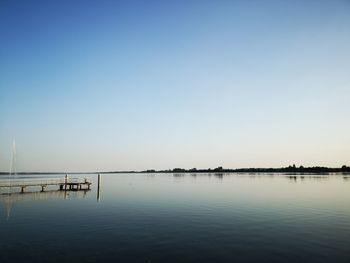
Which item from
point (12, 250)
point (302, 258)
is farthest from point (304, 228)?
point (12, 250)

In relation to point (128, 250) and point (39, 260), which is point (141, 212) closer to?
point (128, 250)

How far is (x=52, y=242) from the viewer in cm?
1927

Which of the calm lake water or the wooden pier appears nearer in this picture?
the calm lake water

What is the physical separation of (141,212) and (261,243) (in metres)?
17.9

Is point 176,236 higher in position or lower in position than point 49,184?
lower

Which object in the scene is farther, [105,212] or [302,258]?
[105,212]

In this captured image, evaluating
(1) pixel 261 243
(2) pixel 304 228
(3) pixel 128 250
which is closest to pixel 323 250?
(1) pixel 261 243

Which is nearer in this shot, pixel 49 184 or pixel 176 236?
pixel 176 236

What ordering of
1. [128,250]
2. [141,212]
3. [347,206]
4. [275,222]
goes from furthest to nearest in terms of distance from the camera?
[347,206], [141,212], [275,222], [128,250]

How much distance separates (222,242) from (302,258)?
570 centimetres

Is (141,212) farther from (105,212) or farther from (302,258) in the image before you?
(302,258)

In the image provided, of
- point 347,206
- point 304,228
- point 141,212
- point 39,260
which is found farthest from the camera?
point 347,206

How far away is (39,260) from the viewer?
1527cm

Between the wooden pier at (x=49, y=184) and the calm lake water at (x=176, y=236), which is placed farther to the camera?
the wooden pier at (x=49, y=184)
